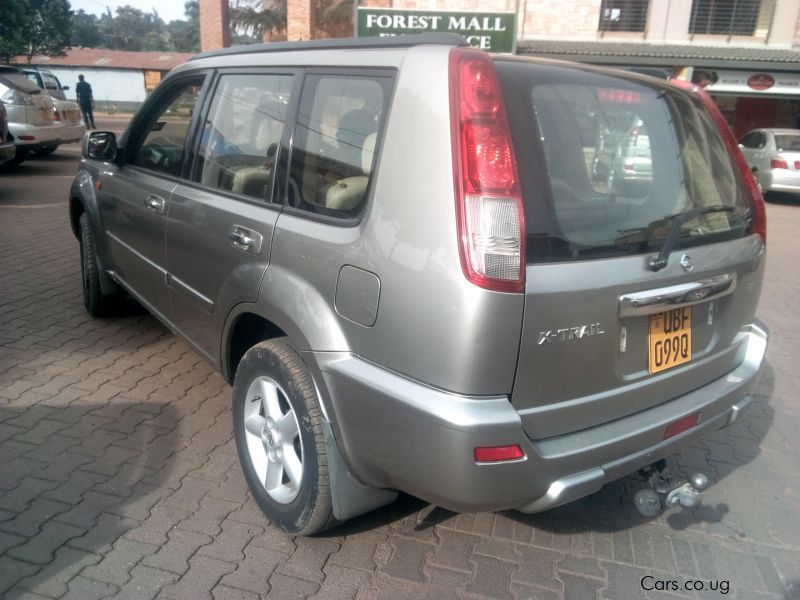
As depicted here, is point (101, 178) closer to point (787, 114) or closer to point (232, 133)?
point (232, 133)

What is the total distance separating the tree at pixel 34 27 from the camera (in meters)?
24.9

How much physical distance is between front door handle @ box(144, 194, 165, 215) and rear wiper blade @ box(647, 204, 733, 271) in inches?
95.4

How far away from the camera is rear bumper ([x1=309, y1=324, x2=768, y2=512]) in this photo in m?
1.99

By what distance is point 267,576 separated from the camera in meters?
2.49

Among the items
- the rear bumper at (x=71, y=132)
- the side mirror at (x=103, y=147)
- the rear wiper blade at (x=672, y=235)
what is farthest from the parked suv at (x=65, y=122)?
the rear wiper blade at (x=672, y=235)

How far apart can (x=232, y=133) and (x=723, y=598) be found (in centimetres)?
278

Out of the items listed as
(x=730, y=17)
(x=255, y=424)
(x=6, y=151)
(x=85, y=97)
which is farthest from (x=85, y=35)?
(x=255, y=424)

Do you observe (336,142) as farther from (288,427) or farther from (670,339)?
(670,339)

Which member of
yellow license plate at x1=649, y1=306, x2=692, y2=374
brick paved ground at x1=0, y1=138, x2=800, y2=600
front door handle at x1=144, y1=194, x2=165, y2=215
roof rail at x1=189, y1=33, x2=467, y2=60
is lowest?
brick paved ground at x1=0, y1=138, x2=800, y2=600

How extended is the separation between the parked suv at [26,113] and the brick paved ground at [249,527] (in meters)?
9.40

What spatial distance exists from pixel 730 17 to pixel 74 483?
22.4m

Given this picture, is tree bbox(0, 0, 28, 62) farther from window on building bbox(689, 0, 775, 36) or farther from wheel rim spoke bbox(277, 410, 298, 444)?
wheel rim spoke bbox(277, 410, 298, 444)

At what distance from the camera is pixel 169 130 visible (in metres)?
3.78

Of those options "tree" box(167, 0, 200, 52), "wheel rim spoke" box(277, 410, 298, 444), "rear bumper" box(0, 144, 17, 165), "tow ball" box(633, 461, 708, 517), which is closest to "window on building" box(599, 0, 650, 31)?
"rear bumper" box(0, 144, 17, 165)
